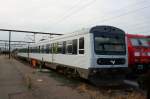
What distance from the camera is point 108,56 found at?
10.8 metres

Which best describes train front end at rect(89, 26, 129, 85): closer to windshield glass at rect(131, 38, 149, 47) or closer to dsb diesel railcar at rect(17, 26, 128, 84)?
dsb diesel railcar at rect(17, 26, 128, 84)

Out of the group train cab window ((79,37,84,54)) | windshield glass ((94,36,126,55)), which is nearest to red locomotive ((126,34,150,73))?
windshield glass ((94,36,126,55))

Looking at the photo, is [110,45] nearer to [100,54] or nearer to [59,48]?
[100,54]

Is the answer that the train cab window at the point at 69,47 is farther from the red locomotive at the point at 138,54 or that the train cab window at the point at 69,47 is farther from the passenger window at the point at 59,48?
the red locomotive at the point at 138,54

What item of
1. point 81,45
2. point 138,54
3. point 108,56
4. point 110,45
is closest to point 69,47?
point 81,45

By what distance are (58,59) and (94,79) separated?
5.23m

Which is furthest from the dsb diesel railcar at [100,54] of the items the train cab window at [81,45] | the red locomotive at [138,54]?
the red locomotive at [138,54]

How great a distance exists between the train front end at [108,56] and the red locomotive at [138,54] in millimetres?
1320

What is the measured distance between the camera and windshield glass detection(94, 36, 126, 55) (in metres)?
10.7

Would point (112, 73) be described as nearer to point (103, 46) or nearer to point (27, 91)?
point (103, 46)

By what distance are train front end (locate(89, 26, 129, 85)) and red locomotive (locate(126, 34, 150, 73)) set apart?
1.32 meters

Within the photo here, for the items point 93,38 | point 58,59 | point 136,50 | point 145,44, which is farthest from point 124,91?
point 58,59

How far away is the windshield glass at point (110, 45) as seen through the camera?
422 inches

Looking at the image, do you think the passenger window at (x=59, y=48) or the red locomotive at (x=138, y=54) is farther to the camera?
the passenger window at (x=59, y=48)
